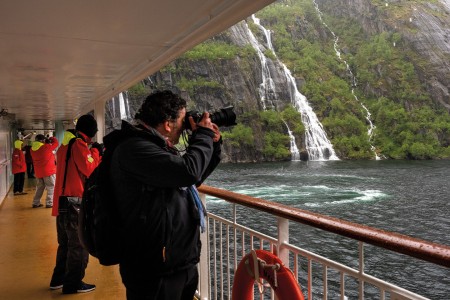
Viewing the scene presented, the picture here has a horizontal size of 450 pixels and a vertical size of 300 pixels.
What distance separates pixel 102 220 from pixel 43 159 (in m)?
5.63

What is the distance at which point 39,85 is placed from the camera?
15.3 ft

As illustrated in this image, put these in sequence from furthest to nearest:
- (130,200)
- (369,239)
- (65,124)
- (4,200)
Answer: (65,124)
(4,200)
(130,200)
(369,239)

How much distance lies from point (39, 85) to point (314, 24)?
76.6 metres

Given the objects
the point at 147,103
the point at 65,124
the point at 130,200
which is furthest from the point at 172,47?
the point at 65,124

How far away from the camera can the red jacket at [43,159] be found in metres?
6.33

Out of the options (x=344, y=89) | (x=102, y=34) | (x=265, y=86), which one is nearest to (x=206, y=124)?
(x=102, y=34)

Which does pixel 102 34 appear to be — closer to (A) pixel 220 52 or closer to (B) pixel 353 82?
(A) pixel 220 52

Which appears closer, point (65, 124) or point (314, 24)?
point (65, 124)

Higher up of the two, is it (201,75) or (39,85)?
(201,75)

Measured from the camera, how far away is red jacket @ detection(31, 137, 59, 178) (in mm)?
6332

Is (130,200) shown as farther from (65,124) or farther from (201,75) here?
(201,75)

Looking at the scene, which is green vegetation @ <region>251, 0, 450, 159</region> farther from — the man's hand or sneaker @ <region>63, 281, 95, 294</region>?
the man's hand

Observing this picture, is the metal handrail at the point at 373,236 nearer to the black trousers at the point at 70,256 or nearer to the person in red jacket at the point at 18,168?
the black trousers at the point at 70,256

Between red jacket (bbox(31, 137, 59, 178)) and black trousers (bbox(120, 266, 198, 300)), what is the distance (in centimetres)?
546
